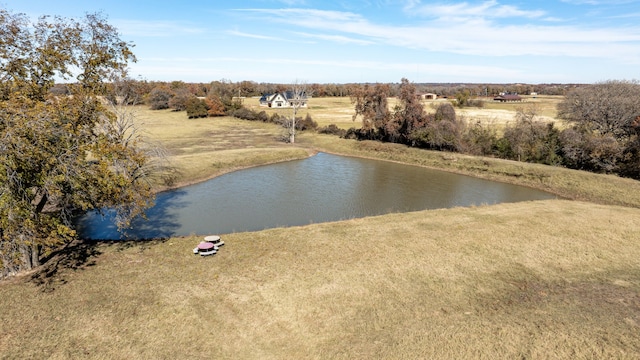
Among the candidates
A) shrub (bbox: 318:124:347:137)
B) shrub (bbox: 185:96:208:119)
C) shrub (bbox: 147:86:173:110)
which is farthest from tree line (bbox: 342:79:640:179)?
shrub (bbox: 147:86:173:110)

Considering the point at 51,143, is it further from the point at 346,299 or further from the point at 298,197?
the point at 298,197

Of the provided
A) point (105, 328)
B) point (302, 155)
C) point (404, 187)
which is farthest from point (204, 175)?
point (105, 328)

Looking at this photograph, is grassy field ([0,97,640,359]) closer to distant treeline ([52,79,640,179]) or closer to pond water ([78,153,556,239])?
pond water ([78,153,556,239])

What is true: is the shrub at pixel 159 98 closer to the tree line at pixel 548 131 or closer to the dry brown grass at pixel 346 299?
the tree line at pixel 548 131

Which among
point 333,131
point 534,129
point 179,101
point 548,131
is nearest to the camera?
point 548,131

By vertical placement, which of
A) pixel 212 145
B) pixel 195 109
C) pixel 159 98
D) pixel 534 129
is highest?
pixel 159 98

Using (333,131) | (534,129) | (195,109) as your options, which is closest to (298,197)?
Answer: (534,129)
